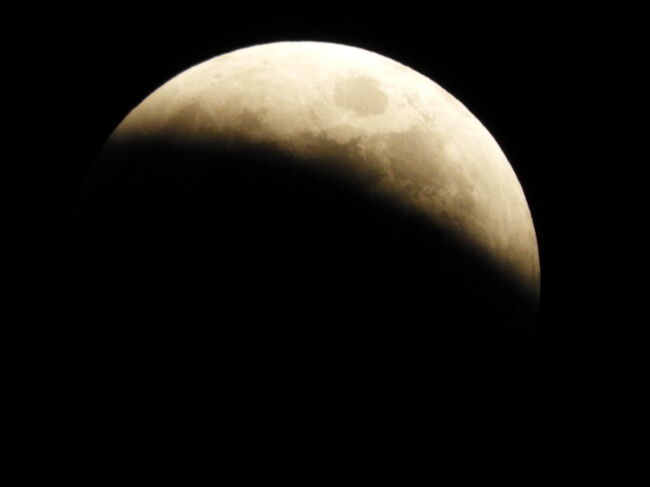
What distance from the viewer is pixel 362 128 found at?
8.06 feet

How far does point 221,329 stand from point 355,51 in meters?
1.46

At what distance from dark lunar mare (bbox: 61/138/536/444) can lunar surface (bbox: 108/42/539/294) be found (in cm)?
7

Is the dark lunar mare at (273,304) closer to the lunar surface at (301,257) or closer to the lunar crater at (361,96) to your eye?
the lunar surface at (301,257)

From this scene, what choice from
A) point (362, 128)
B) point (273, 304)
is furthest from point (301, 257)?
point (362, 128)

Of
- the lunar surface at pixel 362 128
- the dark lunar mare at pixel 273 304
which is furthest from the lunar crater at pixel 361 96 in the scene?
the dark lunar mare at pixel 273 304

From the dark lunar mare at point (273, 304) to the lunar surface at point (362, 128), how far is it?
73 millimetres

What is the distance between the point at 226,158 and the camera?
94.3 inches

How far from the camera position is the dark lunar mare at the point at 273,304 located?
2.27 meters

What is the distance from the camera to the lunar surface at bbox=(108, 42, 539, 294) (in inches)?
95.7

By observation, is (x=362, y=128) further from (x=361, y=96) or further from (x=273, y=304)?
(x=273, y=304)

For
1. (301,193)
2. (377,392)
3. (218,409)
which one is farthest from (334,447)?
(301,193)

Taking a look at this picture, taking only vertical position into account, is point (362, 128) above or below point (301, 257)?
above

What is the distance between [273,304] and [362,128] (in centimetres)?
76

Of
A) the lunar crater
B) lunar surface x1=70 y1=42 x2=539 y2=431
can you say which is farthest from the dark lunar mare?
the lunar crater
